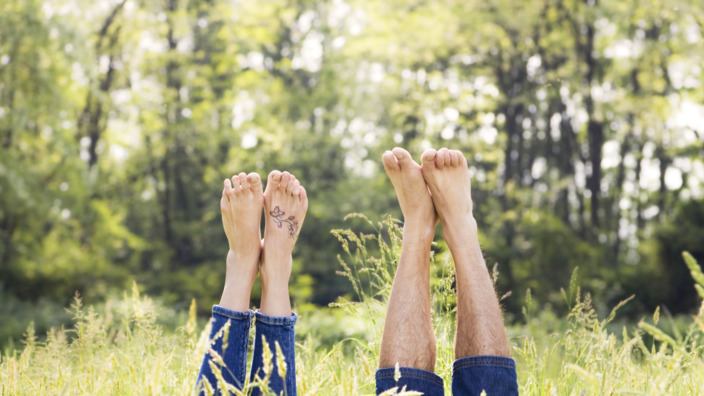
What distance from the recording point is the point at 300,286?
1055cm

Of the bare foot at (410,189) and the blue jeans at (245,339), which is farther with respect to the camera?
the bare foot at (410,189)

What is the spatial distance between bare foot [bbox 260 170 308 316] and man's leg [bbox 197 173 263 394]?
46mm

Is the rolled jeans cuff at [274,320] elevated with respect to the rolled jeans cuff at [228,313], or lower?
lower

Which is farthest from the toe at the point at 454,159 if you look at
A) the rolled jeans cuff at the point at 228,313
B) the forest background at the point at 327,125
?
the forest background at the point at 327,125

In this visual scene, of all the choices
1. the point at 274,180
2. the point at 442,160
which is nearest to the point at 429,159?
the point at 442,160

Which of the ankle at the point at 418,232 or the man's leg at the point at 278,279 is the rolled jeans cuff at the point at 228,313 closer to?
the man's leg at the point at 278,279

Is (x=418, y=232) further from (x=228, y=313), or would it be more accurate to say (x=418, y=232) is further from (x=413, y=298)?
(x=228, y=313)

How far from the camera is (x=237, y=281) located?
6.50 feet

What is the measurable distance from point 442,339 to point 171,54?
12104 mm

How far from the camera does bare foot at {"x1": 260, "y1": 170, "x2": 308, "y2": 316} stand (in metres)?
1.88

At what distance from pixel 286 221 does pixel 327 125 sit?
11.7 m

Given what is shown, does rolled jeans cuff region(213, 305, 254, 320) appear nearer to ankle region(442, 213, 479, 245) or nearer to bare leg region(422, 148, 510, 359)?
bare leg region(422, 148, 510, 359)

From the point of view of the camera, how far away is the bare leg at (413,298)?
1.65m

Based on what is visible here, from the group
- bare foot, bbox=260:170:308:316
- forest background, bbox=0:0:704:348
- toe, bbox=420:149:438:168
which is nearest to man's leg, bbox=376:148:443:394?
toe, bbox=420:149:438:168
